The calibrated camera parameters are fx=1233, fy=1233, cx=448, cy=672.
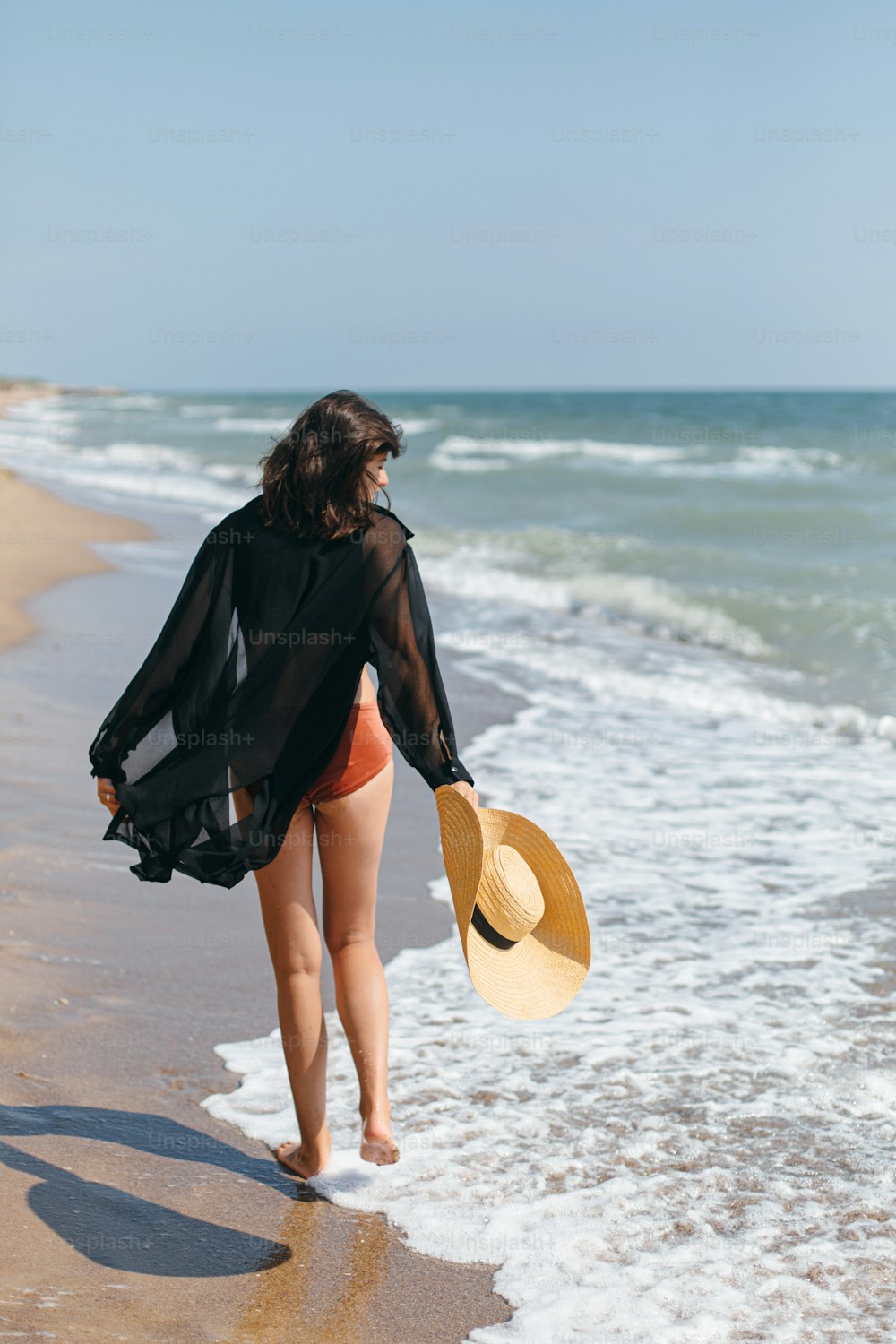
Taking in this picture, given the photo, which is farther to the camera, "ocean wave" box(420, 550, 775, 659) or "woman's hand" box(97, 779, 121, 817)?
"ocean wave" box(420, 550, 775, 659)

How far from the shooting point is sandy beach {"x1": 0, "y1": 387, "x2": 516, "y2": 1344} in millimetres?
2479

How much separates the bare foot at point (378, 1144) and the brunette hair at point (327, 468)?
1419mm

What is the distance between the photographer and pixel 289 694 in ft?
9.18

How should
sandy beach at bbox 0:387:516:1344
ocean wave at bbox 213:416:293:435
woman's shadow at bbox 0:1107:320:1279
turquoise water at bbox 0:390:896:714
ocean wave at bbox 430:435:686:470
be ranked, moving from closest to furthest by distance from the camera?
sandy beach at bbox 0:387:516:1344, woman's shadow at bbox 0:1107:320:1279, turquoise water at bbox 0:390:896:714, ocean wave at bbox 430:435:686:470, ocean wave at bbox 213:416:293:435

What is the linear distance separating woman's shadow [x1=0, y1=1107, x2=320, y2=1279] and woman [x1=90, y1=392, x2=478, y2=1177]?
0.64 meters

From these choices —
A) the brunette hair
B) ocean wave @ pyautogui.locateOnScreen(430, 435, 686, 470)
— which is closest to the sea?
the brunette hair

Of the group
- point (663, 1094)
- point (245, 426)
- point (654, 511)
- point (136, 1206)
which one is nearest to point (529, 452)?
point (654, 511)

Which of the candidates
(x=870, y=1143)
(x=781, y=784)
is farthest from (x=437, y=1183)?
(x=781, y=784)

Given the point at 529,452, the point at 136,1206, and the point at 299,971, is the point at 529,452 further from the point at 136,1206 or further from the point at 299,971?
the point at 136,1206

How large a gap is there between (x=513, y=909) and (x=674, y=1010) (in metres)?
1.44

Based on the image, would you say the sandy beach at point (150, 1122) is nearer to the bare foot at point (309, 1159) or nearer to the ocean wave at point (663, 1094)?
the bare foot at point (309, 1159)

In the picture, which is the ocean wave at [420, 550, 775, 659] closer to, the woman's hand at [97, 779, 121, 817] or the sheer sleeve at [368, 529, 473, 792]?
the sheer sleeve at [368, 529, 473, 792]

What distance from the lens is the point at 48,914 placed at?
4.38 metres

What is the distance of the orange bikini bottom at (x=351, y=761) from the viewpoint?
2.85 meters
